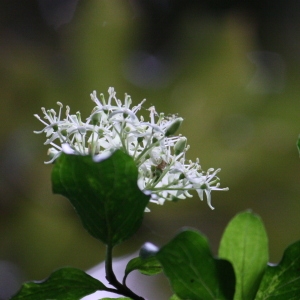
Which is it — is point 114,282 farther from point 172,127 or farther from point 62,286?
point 172,127

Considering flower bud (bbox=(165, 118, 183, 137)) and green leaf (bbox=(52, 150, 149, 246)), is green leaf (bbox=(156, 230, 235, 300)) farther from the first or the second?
flower bud (bbox=(165, 118, 183, 137))

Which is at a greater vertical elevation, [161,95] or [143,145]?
[161,95]

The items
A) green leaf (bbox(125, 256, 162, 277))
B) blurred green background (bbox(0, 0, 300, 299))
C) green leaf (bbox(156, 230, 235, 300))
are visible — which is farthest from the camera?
blurred green background (bbox(0, 0, 300, 299))

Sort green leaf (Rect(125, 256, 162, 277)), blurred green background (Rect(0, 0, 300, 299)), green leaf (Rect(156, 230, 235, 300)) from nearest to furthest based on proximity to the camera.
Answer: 1. green leaf (Rect(156, 230, 235, 300))
2. green leaf (Rect(125, 256, 162, 277))
3. blurred green background (Rect(0, 0, 300, 299))

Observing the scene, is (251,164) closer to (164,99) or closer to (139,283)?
(164,99)

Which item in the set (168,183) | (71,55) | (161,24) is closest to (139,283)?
(71,55)

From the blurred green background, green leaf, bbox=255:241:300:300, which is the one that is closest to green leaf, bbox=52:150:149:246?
green leaf, bbox=255:241:300:300

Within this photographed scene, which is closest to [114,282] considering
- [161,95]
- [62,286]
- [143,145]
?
[62,286]
